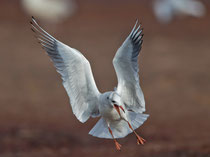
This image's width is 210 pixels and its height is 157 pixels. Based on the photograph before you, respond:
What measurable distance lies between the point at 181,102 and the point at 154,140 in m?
2.77

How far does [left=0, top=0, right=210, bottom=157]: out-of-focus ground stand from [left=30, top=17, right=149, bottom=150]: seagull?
1.91 m

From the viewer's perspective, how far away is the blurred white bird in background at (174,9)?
61.4 feet

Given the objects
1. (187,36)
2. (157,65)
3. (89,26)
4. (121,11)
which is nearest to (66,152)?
(157,65)

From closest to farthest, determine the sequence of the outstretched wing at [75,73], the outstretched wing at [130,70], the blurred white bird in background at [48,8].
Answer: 1. the outstretched wing at [130,70]
2. the outstretched wing at [75,73]
3. the blurred white bird in background at [48,8]

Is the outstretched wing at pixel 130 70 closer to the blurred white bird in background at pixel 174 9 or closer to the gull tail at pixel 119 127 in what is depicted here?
the gull tail at pixel 119 127

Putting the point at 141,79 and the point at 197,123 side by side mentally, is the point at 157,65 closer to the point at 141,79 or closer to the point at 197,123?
the point at 141,79

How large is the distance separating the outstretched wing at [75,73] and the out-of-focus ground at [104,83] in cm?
214

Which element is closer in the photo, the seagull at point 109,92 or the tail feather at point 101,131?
the seagull at point 109,92

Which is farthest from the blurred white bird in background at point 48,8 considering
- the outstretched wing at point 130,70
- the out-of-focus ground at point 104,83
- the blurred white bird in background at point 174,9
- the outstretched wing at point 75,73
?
the outstretched wing at point 130,70

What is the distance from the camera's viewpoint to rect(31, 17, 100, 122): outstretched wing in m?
6.85

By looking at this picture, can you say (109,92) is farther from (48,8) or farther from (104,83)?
(48,8)

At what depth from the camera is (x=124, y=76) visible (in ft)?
22.4

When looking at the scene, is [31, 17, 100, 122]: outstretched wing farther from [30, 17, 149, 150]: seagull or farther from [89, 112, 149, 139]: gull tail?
[89, 112, 149, 139]: gull tail

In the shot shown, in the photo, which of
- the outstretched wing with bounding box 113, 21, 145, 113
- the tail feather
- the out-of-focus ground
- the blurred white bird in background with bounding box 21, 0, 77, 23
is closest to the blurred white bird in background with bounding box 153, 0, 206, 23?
the out-of-focus ground
